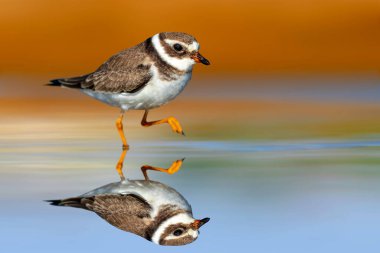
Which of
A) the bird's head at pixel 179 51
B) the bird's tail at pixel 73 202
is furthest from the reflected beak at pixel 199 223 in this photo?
the bird's head at pixel 179 51

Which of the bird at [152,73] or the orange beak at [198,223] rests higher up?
the bird at [152,73]

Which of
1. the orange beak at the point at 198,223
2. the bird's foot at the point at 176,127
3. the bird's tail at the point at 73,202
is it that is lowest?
the orange beak at the point at 198,223

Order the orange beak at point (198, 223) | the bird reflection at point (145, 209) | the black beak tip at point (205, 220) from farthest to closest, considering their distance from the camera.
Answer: the black beak tip at point (205, 220) → the orange beak at point (198, 223) → the bird reflection at point (145, 209)

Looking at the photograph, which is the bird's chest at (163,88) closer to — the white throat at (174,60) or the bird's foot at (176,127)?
the white throat at (174,60)

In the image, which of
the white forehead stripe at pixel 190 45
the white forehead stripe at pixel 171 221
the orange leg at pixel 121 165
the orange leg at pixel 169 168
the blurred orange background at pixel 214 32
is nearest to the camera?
the white forehead stripe at pixel 171 221

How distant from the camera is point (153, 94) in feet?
40.2

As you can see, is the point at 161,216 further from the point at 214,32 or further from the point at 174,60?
the point at 214,32

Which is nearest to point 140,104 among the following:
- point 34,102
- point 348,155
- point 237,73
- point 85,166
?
point 85,166

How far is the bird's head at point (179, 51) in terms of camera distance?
12172 mm

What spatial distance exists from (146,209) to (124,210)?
0.17 metres

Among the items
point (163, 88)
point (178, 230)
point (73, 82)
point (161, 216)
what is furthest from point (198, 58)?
point (178, 230)

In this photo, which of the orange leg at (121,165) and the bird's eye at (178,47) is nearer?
the orange leg at (121,165)

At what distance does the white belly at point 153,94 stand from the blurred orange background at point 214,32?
11392mm

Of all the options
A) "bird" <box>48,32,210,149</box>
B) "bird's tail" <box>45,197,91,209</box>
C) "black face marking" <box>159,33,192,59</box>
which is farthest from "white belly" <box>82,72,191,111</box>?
"bird's tail" <box>45,197,91,209</box>
